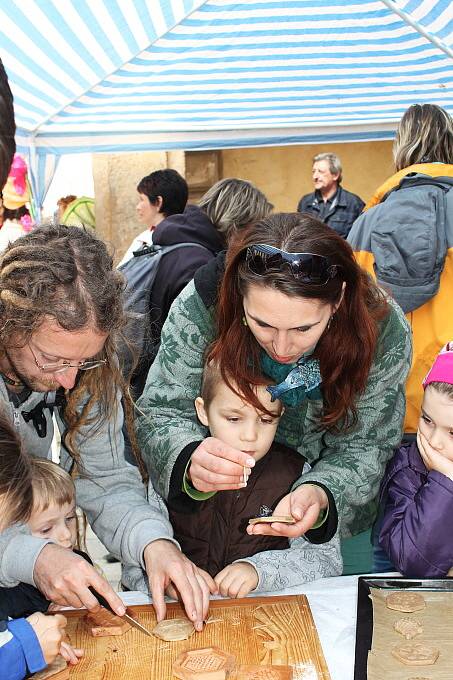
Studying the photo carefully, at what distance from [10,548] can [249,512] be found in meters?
0.65

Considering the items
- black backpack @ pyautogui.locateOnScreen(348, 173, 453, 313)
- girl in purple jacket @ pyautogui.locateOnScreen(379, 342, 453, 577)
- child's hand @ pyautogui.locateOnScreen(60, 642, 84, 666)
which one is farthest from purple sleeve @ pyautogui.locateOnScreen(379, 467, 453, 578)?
black backpack @ pyautogui.locateOnScreen(348, 173, 453, 313)

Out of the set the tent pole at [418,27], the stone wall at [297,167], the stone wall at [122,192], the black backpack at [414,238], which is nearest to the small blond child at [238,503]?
the black backpack at [414,238]

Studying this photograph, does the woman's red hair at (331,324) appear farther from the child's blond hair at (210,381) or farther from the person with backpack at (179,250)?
the person with backpack at (179,250)

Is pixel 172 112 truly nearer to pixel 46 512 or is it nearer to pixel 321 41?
pixel 321 41

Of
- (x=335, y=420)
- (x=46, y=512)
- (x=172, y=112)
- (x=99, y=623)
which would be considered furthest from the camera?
(x=172, y=112)

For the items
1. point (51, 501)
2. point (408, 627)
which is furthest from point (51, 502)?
point (408, 627)

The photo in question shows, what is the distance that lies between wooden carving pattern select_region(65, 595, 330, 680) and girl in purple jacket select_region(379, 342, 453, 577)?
0.35 metres

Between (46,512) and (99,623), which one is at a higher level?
(46,512)

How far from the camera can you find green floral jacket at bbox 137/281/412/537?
6.81ft

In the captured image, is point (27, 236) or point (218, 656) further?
point (27, 236)

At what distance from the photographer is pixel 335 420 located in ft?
6.93

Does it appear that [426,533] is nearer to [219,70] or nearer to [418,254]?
[418,254]

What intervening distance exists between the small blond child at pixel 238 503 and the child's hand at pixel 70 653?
1.52 ft

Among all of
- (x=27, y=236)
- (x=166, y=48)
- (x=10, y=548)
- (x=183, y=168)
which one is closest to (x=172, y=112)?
(x=166, y=48)
